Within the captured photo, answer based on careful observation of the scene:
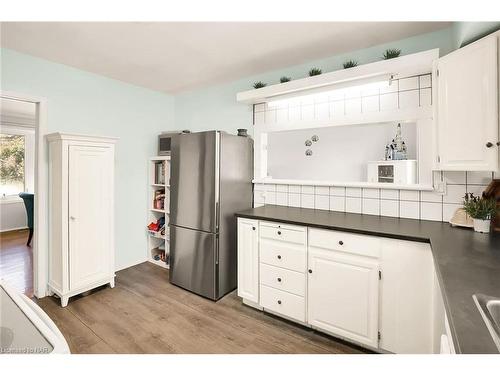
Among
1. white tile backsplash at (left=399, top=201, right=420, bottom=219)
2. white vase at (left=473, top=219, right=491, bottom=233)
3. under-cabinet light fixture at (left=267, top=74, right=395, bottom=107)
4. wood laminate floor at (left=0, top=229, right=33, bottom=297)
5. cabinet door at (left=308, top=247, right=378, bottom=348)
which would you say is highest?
under-cabinet light fixture at (left=267, top=74, right=395, bottom=107)

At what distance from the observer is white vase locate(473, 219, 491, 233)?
5.22ft

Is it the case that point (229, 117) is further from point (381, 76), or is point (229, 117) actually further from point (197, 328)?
point (197, 328)

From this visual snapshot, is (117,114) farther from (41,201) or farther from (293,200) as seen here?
(293,200)

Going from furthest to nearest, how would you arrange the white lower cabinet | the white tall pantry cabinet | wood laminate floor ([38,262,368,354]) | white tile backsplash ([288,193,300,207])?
1. white tile backsplash ([288,193,300,207])
2. the white tall pantry cabinet
3. wood laminate floor ([38,262,368,354])
4. the white lower cabinet

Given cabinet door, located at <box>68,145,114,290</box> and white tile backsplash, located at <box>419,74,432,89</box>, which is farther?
cabinet door, located at <box>68,145,114,290</box>

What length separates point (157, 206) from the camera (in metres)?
3.44

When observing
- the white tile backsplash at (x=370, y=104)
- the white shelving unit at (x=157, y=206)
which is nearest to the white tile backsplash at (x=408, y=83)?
the white tile backsplash at (x=370, y=104)

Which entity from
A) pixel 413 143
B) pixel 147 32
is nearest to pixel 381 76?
pixel 413 143

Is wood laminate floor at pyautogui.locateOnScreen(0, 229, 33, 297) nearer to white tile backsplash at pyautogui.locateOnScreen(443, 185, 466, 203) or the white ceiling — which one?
the white ceiling

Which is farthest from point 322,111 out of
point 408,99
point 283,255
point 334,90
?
point 283,255

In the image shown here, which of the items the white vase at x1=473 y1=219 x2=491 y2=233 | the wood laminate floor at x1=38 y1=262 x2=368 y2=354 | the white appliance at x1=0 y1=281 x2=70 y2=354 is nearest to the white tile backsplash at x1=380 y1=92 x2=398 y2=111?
the white vase at x1=473 y1=219 x2=491 y2=233

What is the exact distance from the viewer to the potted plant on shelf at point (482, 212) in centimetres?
158

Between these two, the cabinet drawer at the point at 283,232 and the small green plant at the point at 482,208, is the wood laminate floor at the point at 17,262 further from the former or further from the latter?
the small green plant at the point at 482,208

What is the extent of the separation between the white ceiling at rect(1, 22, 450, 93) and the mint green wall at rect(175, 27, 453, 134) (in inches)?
2.7
